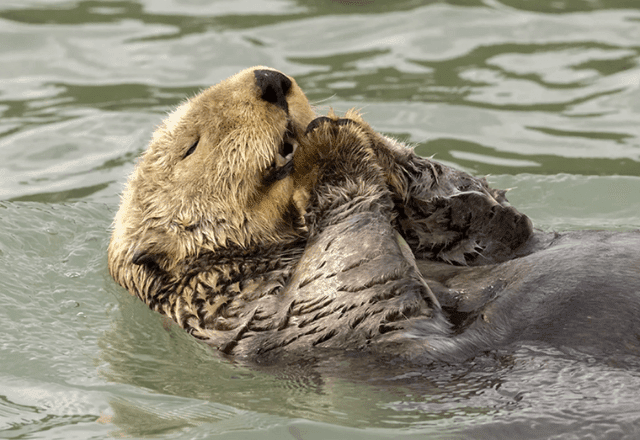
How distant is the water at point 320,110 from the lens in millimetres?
3051

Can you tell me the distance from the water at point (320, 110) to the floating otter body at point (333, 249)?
16 cm

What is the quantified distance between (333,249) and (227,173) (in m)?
0.60

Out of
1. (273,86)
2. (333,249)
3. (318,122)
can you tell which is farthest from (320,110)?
(333,249)

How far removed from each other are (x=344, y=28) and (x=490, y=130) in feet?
7.91

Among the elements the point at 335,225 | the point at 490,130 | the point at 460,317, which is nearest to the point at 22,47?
the point at 490,130

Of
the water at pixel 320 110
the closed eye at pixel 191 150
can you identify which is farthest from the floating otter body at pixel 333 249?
the water at pixel 320 110

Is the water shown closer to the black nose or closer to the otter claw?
the otter claw

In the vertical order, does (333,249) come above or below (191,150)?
below

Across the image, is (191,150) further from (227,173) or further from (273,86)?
(273,86)

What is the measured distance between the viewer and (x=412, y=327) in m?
3.21

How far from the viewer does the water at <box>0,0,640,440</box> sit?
3051 millimetres

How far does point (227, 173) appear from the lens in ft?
11.9

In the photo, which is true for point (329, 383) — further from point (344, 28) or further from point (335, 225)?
point (344, 28)

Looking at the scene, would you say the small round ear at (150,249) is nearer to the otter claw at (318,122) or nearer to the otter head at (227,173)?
the otter head at (227,173)
